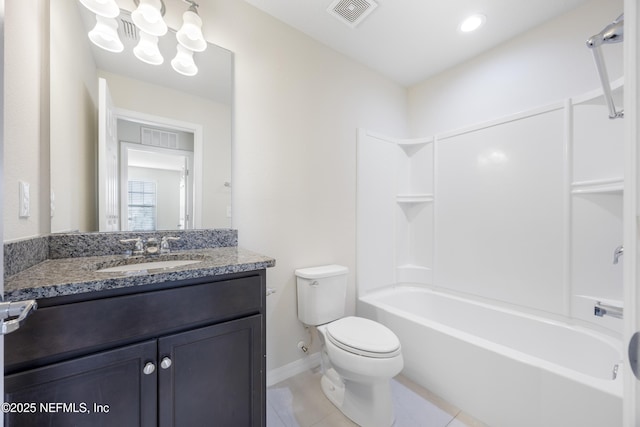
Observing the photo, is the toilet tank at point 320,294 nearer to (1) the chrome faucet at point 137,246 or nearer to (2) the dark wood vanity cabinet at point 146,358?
(2) the dark wood vanity cabinet at point 146,358

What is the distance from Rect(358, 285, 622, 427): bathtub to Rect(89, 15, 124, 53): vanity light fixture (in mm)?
2210

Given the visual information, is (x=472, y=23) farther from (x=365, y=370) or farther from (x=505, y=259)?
(x=365, y=370)

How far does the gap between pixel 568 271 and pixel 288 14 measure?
249 centimetres

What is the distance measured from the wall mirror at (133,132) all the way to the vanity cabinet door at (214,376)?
71 centimetres

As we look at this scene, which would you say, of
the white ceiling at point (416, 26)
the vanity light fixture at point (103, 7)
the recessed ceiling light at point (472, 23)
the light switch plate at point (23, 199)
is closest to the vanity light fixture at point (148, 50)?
the vanity light fixture at point (103, 7)

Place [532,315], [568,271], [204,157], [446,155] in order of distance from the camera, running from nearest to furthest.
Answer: [204,157] < [568,271] < [532,315] < [446,155]

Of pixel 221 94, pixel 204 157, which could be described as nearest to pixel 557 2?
pixel 221 94

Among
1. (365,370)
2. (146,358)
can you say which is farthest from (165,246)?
(365,370)

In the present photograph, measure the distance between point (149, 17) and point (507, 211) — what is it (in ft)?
8.37

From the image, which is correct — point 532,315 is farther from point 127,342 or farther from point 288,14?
point 288,14

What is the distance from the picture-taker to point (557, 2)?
1562 mm

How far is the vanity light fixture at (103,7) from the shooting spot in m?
1.12

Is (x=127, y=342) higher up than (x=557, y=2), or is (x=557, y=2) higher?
(x=557, y=2)

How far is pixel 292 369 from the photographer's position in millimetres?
1764
